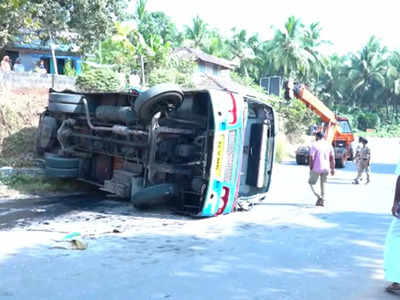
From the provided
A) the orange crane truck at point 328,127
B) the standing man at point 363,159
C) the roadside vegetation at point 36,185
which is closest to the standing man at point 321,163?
the standing man at point 363,159

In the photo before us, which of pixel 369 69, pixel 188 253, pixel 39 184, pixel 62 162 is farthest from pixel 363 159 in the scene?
pixel 369 69

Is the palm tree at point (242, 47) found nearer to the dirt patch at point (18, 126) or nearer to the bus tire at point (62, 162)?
the dirt patch at point (18, 126)

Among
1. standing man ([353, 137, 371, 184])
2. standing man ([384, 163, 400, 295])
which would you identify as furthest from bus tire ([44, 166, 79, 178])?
standing man ([353, 137, 371, 184])

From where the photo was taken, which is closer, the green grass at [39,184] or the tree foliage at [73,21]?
the green grass at [39,184]

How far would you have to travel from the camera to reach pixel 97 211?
7680mm

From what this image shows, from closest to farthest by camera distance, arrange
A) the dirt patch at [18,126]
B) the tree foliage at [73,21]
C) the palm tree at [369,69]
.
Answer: the dirt patch at [18,126], the tree foliage at [73,21], the palm tree at [369,69]

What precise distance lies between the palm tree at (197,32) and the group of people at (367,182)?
38201mm

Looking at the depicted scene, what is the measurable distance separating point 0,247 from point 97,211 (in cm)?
235

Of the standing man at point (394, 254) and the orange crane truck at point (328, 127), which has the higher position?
the orange crane truck at point (328, 127)

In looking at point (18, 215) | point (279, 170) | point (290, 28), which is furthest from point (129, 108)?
point (290, 28)

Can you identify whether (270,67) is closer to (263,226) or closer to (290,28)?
(290,28)

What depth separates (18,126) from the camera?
11711 millimetres

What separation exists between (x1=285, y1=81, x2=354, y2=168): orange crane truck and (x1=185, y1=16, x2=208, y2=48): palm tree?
104ft

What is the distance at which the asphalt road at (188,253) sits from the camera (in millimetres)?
4293
